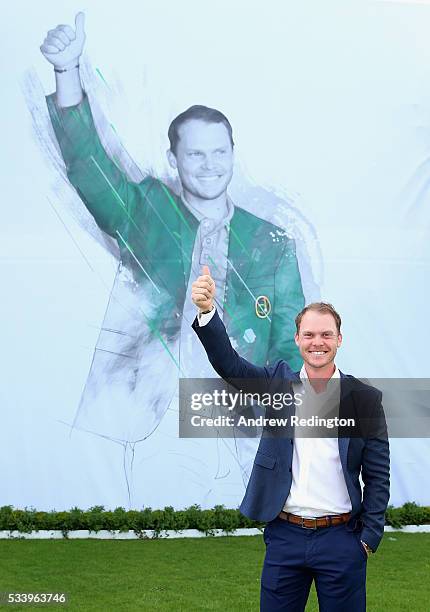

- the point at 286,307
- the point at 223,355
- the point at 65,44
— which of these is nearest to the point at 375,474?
the point at 223,355

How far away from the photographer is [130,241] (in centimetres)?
639

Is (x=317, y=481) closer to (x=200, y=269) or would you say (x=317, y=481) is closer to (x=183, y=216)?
(x=200, y=269)

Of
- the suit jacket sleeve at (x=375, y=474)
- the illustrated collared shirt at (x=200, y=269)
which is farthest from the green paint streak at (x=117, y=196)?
the suit jacket sleeve at (x=375, y=474)

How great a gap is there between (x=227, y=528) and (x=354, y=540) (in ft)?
13.1

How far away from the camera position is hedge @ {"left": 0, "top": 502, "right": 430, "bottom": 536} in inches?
238

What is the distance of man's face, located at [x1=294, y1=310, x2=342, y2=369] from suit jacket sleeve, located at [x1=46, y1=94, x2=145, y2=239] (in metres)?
4.17

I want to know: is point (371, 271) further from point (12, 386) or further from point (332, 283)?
point (12, 386)

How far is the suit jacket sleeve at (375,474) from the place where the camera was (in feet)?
7.76

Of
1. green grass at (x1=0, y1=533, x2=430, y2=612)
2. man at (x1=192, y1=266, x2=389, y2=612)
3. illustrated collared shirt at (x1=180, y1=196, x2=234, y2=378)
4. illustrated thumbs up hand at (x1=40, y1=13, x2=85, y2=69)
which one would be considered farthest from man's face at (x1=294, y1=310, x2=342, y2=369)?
illustrated thumbs up hand at (x1=40, y1=13, x2=85, y2=69)

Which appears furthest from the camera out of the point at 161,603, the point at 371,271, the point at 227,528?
the point at 371,271

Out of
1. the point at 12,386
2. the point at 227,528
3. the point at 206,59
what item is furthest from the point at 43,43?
the point at 227,528

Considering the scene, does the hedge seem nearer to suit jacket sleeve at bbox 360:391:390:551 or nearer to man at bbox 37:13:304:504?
man at bbox 37:13:304:504

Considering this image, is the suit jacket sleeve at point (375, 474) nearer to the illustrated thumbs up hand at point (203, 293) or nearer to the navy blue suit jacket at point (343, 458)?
the navy blue suit jacket at point (343, 458)

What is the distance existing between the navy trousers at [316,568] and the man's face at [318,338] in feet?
1.59
